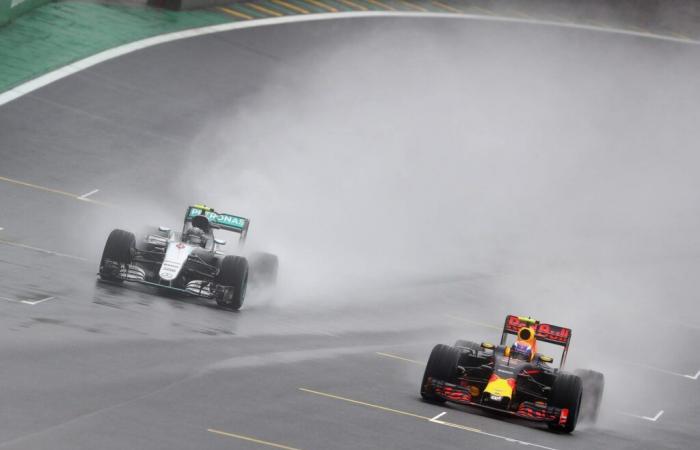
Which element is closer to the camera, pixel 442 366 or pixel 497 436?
pixel 497 436

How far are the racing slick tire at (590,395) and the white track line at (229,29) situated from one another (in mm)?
22469

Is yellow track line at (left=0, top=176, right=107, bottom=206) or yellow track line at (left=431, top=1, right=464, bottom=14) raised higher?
yellow track line at (left=431, top=1, right=464, bottom=14)

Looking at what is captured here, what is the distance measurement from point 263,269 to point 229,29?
25.1 metres

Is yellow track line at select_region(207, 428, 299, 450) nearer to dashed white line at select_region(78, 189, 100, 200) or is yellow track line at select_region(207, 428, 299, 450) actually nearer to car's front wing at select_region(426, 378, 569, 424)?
car's front wing at select_region(426, 378, 569, 424)

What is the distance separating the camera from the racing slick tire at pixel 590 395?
2341 cm

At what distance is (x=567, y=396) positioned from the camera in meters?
21.7

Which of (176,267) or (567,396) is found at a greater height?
(176,267)

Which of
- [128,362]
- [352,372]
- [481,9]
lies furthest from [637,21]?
[128,362]

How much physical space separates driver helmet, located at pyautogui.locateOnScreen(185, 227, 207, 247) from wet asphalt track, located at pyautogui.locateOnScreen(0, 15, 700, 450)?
1446 mm

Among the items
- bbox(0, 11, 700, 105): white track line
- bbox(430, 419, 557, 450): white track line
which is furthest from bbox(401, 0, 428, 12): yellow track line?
bbox(430, 419, 557, 450): white track line

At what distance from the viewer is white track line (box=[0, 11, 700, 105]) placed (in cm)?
4194

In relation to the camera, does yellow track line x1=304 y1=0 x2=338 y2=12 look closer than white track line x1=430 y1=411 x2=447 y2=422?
No

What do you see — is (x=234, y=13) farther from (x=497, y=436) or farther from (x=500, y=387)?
(x=497, y=436)

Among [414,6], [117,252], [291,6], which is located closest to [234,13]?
[291,6]
